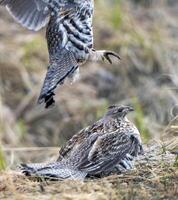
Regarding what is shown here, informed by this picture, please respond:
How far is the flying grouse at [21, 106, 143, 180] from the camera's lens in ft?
22.8

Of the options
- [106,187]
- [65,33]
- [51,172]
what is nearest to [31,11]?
[65,33]

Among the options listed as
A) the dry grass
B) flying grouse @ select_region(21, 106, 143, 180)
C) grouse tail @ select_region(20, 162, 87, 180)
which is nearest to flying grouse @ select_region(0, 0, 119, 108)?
flying grouse @ select_region(21, 106, 143, 180)

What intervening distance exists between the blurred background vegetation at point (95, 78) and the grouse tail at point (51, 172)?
13.8 ft

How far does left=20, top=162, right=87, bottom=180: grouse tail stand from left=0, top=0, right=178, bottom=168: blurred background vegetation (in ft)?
13.8

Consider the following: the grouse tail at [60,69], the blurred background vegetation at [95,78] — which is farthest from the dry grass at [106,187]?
the blurred background vegetation at [95,78]

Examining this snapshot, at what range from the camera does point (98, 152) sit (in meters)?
7.14

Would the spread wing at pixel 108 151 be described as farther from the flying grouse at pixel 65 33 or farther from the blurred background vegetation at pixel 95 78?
the blurred background vegetation at pixel 95 78

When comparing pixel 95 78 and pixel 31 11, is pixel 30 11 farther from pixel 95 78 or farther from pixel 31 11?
pixel 95 78

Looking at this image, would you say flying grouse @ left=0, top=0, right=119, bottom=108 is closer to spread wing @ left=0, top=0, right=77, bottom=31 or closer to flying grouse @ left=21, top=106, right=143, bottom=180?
spread wing @ left=0, top=0, right=77, bottom=31

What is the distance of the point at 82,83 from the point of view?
12828mm

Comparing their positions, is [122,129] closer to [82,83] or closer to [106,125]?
[106,125]

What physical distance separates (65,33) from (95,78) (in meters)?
5.15

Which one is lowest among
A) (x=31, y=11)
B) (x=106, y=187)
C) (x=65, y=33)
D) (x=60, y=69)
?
(x=106, y=187)

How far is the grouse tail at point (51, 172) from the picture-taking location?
687 centimetres
